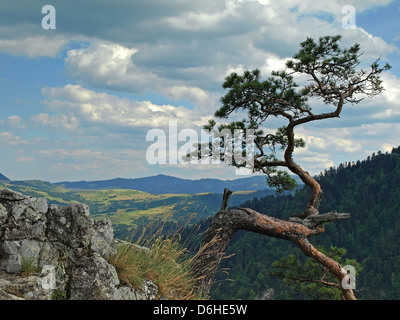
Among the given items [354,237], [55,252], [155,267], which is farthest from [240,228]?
[354,237]

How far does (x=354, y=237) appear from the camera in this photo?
101125 millimetres

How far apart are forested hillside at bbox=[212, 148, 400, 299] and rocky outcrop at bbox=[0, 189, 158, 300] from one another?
75.8 meters

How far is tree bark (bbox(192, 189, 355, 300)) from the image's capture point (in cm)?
762

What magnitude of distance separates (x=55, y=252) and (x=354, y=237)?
348ft

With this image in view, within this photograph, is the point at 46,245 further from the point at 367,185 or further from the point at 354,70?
the point at 367,185

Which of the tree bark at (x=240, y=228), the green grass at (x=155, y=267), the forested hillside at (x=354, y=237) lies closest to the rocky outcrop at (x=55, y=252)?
the green grass at (x=155, y=267)

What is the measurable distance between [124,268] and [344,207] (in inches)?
4456

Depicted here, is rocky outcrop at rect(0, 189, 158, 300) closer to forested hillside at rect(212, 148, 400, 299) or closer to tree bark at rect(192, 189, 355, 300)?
tree bark at rect(192, 189, 355, 300)

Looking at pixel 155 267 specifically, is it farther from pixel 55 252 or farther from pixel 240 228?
pixel 240 228

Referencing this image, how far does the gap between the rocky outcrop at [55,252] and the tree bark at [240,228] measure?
2068 millimetres
